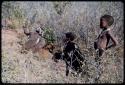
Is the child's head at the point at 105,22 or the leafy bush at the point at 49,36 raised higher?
the child's head at the point at 105,22

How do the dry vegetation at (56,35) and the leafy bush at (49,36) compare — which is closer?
the dry vegetation at (56,35)

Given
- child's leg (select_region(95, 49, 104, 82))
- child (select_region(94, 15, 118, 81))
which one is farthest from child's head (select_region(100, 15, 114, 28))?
child's leg (select_region(95, 49, 104, 82))

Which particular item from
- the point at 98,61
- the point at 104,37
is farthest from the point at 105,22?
the point at 98,61

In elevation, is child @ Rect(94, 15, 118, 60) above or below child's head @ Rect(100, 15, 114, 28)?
below

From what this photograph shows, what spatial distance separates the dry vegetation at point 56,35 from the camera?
16.1 ft

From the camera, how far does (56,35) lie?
7035 mm

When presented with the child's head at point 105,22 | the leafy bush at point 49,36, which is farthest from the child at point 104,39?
the leafy bush at point 49,36

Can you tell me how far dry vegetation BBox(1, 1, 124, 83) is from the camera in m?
4.91

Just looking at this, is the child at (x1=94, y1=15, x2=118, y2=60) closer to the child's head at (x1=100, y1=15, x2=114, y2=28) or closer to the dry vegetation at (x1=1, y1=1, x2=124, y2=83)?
the child's head at (x1=100, y1=15, x2=114, y2=28)

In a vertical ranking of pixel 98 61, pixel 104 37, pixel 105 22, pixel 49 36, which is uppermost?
pixel 105 22

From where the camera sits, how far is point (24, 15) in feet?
28.9

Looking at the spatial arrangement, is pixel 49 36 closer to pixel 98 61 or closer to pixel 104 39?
pixel 104 39

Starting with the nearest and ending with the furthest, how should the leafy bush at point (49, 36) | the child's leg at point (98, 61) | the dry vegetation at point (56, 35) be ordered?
the child's leg at point (98, 61)
the dry vegetation at point (56, 35)
the leafy bush at point (49, 36)

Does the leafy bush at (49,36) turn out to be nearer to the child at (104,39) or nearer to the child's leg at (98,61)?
the child at (104,39)
